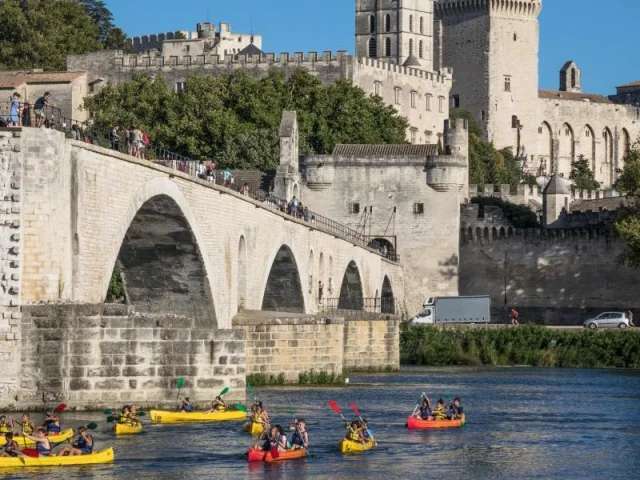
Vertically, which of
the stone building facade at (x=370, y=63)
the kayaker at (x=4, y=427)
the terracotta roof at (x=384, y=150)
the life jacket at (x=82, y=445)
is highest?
the stone building facade at (x=370, y=63)

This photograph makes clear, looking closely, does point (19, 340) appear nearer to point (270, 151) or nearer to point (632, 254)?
point (632, 254)

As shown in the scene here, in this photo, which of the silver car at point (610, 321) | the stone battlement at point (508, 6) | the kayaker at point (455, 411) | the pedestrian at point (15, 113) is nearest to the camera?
the pedestrian at point (15, 113)

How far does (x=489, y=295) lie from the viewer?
109 meters

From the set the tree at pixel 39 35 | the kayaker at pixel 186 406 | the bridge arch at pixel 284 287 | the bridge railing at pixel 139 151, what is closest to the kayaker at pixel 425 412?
the kayaker at pixel 186 406

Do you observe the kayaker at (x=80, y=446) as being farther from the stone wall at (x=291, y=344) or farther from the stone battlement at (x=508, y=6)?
the stone battlement at (x=508, y=6)

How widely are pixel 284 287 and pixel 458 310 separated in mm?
28146

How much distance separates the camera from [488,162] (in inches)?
5999

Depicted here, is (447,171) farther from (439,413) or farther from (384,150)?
(439,413)

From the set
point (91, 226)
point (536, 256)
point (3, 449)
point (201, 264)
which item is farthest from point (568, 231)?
point (3, 449)

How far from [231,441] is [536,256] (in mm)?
68789

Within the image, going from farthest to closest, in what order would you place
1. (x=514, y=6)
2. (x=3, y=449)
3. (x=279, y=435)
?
(x=514, y=6) → (x=279, y=435) → (x=3, y=449)

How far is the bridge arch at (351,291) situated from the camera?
9276cm

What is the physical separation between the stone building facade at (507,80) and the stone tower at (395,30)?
2.95 metres

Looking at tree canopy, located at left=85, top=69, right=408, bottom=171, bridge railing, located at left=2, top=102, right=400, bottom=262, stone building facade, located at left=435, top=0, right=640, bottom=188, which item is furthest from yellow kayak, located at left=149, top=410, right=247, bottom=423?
stone building facade, located at left=435, top=0, right=640, bottom=188
